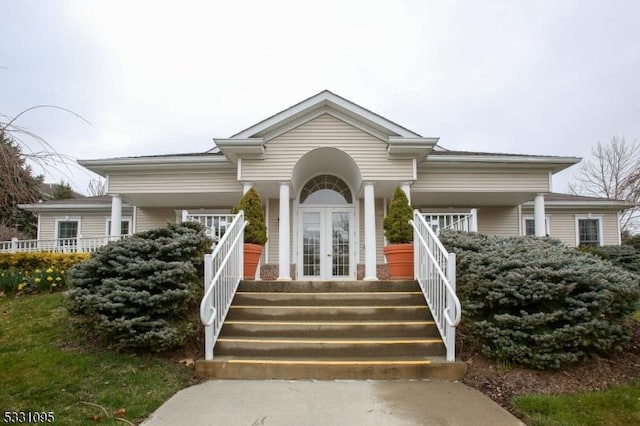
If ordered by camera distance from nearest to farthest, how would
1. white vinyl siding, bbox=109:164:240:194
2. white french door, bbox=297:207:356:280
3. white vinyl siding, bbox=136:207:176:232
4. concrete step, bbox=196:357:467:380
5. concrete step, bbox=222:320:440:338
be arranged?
concrete step, bbox=196:357:467:380
concrete step, bbox=222:320:440:338
white vinyl siding, bbox=109:164:240:194
white french door, bbox=297:207:356:280
white vinyl siding, bbox=136:207:176:232

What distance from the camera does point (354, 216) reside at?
10.4 meters

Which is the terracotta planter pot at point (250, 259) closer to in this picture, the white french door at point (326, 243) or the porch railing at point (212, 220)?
the porch railing at point (212, 220)

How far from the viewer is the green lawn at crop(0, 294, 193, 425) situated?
339 centimetres

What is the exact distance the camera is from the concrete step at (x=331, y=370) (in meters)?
4.21

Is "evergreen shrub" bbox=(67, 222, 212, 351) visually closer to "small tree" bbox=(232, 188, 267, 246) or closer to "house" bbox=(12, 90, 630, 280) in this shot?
"small tree" bbox=(232, 188, 267, 246)

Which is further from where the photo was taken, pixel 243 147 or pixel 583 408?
pixel 243 147

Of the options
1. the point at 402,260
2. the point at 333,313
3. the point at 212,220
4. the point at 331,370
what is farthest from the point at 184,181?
the point at 331,370

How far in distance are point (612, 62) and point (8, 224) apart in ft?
90.1

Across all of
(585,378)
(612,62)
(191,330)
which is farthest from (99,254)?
(612,62)

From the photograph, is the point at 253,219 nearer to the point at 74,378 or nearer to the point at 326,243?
the point at 326,243

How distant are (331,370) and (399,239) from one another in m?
3.42

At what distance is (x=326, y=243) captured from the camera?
10.3 meters

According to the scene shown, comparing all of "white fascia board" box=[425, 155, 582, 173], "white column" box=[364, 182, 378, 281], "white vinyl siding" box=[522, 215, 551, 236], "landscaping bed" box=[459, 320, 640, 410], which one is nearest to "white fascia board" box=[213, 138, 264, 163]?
"white column" box=[364, 182, 378, 281]

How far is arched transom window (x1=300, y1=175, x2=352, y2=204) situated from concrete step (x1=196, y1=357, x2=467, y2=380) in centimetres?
652
